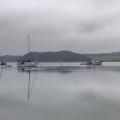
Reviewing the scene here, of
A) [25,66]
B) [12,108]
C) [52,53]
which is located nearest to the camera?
[12,108]

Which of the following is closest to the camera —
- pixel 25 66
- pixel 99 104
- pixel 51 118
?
pixel 51 118

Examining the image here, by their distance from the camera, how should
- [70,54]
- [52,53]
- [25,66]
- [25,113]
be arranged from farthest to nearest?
[70,54]
[52,53]
[25,66]
[25,113]

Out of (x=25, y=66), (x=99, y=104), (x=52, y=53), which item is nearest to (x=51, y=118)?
(x=99, y=104)

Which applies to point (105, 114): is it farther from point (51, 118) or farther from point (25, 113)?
point (25, 113)

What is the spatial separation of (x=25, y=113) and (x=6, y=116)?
125 centimetres

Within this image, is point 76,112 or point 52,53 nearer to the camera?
point 76,112

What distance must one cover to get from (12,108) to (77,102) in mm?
4410

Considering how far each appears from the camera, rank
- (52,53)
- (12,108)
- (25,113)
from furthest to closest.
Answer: (52,53) → (12,108) → (25,113)

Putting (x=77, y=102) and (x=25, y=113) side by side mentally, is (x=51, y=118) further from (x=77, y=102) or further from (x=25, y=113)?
(x=77, y=102)

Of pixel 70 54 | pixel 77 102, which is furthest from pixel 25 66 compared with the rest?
pixel 70 54

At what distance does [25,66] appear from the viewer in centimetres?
9638

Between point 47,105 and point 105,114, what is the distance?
4.40 meters

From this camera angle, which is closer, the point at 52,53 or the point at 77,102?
the point at 77,102

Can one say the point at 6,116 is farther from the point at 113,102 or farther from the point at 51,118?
the point at 113,102
